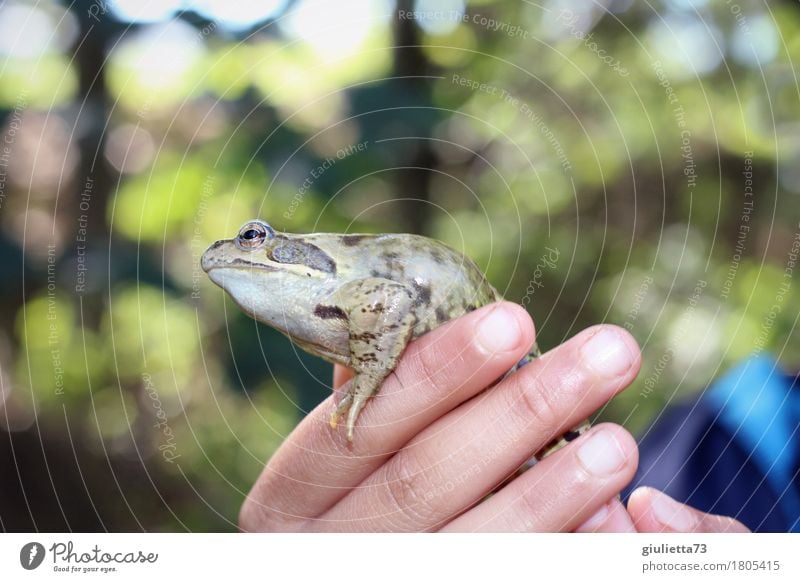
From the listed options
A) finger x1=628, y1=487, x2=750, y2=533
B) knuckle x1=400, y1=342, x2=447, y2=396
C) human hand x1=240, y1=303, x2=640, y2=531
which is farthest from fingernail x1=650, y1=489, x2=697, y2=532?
knuckle x1=400, y1=342, x2=447, y2=396

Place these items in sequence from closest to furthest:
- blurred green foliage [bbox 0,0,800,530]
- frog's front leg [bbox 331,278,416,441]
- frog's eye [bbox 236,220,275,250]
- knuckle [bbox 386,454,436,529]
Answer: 1. frog's front leg [bbox 331,278,416,441]
2. frog's eye [bbox 236,220,275,250]
3. knuckle [bbox 386,454,436,529]
4. blurred green foliage [bbox 0,0,800,530]

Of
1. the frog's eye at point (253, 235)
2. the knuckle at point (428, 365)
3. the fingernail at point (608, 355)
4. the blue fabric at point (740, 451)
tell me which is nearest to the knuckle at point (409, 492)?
the knuckle at point (428, 365)

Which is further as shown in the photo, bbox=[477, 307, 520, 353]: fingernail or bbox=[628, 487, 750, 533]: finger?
bbox=[628, 487, 750, 533]: finger

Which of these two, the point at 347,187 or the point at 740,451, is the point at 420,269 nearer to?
the point at 347,187

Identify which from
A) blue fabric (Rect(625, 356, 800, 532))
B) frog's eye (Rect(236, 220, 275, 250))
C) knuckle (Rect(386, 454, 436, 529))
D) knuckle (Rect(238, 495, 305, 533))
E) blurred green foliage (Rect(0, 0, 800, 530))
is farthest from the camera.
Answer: blurred green foliage (Rect(0, 0, 800, 530))

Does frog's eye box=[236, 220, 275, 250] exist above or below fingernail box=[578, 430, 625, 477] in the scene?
above

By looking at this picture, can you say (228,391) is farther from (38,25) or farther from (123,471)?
(38,25)

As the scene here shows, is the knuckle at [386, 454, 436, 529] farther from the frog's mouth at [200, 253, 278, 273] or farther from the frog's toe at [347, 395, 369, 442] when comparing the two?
the frog's mouth at [200, 253, 278, 273]

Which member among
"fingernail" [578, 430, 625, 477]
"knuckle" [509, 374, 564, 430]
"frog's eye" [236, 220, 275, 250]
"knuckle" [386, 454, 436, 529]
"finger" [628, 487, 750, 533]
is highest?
"frog's eye" [236, 220, 275, 250]
